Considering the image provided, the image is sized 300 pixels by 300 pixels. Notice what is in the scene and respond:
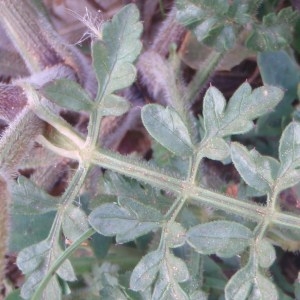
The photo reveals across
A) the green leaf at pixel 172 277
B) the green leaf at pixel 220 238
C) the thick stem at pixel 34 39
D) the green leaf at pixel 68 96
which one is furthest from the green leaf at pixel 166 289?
the thick stem at pixel 34 39

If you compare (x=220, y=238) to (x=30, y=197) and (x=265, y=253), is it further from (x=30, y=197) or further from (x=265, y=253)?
(x=30, y=197)

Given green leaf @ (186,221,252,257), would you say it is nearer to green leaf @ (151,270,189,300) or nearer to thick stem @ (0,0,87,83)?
green leaf @ (151,270,189,300)

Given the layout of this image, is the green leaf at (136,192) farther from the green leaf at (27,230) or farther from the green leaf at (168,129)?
the green leaf at (27,230)

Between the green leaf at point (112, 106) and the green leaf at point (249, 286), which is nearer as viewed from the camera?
the green leaf at point (249, 286)

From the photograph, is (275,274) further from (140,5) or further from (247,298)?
(140,5)

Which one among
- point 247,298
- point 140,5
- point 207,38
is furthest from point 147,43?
point 247,298

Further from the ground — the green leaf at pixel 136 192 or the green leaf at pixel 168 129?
the green leaf at pixel 168 129

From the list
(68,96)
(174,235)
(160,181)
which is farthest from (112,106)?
(174,235)

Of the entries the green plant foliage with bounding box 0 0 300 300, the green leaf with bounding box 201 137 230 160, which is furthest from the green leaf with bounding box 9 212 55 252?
the green leaf with bounding box 201 137 230 160

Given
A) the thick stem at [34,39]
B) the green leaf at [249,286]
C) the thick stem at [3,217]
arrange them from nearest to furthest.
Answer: the green leaf at [249,286]
the thick stem at [3,217]
the thick stem at [34,39]
